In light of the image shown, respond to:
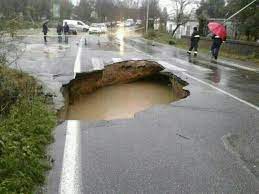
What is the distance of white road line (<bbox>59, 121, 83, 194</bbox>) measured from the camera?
3.98 meters

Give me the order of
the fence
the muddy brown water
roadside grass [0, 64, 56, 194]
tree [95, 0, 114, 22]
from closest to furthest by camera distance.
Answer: roadside grass [0, 64, 56, 194] < the muddy brown water < the fence < tree [95, 0, 114, 22]

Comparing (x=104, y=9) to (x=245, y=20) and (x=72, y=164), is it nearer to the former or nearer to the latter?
(x=245, y=20)

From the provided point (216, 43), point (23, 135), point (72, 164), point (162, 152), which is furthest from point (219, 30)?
point (72, 164)

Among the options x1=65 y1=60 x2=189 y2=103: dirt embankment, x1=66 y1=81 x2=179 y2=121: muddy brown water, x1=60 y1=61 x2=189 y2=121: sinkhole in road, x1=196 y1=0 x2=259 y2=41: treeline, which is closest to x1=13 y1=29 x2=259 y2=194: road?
x1=66 y1=81 x2=179 y2=121: muddy brown water

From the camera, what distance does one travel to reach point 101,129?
6168 mm

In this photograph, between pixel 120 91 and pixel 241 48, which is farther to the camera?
pixel 241 48

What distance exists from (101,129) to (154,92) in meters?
7.31

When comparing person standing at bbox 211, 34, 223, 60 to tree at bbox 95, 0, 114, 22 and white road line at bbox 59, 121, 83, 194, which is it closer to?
white road line at bbox 59, 121, 83, 194

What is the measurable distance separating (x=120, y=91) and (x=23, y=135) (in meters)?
8.27

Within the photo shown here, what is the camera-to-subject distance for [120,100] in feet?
39.5

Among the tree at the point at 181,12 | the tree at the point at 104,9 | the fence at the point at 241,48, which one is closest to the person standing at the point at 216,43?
the fence at the point at 241,48

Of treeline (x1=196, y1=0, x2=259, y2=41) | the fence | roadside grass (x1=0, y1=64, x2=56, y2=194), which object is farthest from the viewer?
treeline (x1=196, y1=0, x2=259, y2=41)

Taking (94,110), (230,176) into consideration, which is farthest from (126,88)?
(230,176)

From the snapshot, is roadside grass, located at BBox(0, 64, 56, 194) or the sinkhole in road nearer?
roadside grass, located at BBox(0, 64, 56, 194)
